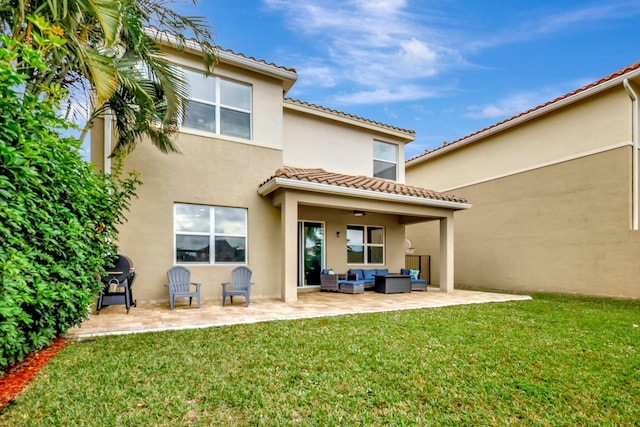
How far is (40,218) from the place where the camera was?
4195mm

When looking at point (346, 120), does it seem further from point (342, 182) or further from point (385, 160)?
point (342, 182)

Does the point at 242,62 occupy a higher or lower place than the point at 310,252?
higher

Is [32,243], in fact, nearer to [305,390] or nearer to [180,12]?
[305,390]

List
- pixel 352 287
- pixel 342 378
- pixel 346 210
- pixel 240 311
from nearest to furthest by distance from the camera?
pixel 342 378
pixel 240 311
pixel 352 287
pixel 346 210

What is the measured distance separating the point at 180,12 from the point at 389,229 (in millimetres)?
11163

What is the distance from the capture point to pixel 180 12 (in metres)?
7.96

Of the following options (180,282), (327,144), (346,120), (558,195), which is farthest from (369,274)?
(558,195)

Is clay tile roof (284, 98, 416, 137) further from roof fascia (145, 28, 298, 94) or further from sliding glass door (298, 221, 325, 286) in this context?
sliding glass door (298, 221, 325, 286)

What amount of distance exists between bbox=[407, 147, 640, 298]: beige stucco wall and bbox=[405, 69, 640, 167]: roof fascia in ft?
7.65

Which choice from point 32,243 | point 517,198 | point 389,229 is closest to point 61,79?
point 32,243

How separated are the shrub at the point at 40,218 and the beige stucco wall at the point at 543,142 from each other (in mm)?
16143

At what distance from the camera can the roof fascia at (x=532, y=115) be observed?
11.9 metres

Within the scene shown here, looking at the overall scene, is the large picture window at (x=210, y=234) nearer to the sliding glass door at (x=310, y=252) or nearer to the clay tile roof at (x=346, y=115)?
the sliding glass door at (x=310, y=252)

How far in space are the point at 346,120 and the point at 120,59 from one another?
8.54m
